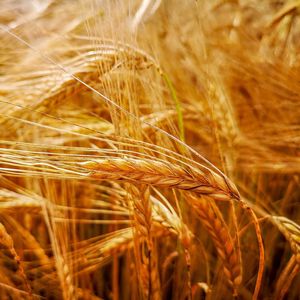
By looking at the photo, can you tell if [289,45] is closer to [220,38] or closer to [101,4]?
[220,38]

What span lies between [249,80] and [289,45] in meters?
0.16

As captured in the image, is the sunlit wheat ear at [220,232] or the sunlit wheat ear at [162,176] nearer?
the sunlit wheat ear at [162,176]

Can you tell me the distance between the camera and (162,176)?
502mm

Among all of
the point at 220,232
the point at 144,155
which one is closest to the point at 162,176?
the point at 144,155

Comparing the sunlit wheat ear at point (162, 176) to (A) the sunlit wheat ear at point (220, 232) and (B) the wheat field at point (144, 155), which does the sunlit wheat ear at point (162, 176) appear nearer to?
(B) the wheat field at point (144, 155)

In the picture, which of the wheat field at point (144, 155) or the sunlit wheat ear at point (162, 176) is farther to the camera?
the wheat field at point (144, 155)

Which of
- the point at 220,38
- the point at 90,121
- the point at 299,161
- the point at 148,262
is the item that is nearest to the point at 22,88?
the point at 90,121

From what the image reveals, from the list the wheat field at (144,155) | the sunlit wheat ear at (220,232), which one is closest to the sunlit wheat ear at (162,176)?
the wheat field at (144,155)

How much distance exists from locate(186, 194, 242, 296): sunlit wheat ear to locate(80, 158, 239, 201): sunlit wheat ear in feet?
0.35

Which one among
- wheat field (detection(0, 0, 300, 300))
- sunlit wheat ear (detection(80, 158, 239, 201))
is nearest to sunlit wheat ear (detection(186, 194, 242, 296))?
wheat field (detection(0, 0, 300, 300))

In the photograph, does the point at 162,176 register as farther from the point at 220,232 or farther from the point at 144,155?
the point at 220,232

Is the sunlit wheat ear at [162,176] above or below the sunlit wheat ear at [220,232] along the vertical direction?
above

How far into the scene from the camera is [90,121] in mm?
883

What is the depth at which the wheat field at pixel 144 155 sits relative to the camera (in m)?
0.58
